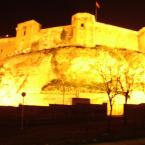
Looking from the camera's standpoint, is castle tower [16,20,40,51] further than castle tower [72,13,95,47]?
Yes

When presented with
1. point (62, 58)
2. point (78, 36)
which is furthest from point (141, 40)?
point (62, 58)

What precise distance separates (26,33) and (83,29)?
31.1 feet

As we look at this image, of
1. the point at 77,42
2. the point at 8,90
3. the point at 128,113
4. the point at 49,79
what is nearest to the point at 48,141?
the point at 128,113

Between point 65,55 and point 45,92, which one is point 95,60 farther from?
point 45,92

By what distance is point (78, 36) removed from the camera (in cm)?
4469

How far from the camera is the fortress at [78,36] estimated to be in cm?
4494

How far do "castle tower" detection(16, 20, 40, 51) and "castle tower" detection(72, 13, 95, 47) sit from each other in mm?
6356

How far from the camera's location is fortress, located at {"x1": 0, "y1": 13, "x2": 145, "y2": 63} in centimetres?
4494

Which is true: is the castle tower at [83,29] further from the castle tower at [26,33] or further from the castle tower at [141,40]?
the castle tower at [141,40]

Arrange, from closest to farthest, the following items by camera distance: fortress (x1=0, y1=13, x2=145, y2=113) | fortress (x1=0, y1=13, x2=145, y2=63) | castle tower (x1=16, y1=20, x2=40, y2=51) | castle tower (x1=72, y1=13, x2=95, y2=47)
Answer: fortress (x1=0, y1=13, x2=145, y2=113), castle tower (x1=72, y1=13, x2=95, y2=47), fortress (x1=0, y1=13, x2=145, y2=63), castle tower (x1=16, y1=20, x2=40, y2=51)

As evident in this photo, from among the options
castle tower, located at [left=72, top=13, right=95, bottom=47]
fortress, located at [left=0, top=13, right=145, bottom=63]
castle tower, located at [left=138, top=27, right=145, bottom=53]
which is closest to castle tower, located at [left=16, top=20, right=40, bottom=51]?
fortress, located at [left=0, top=13, right=145, bottom=63]

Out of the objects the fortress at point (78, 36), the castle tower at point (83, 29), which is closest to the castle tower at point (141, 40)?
the fortress at point (78, 36)

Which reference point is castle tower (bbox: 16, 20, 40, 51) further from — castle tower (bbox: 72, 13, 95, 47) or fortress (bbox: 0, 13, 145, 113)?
castle tower (bbox: 72, 13, 95, 47)

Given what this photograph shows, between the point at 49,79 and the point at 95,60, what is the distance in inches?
273
